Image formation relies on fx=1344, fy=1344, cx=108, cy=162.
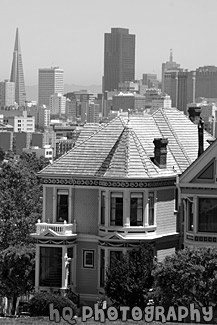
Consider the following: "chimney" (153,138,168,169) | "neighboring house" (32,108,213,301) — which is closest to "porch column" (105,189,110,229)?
"neighboring house" (32,108,213,301)

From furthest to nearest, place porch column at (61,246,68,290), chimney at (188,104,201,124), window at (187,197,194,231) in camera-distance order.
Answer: chimney at (188,104,201,124) → porch column at (61,246,68,290) → window at (187,197,194,231)

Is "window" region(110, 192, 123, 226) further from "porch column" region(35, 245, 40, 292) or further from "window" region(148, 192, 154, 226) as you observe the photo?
"porch column" region(35, 245, 40, 292)

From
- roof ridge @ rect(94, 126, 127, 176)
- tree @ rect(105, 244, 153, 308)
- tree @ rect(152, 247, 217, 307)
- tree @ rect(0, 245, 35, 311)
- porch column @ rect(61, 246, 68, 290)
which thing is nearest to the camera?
tree @ rect(152, 247, 217, 307)

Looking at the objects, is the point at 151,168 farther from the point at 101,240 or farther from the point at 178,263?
the point at 178,263

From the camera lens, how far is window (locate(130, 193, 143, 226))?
39344 mm

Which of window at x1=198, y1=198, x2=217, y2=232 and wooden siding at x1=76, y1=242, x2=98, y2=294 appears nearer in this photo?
window at x1=198, y1=198, x2=217, y2=232

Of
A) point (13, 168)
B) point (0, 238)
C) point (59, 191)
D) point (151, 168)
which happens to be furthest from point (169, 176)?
point (13, 168)

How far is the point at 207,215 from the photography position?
3766cm

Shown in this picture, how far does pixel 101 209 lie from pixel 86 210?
2.38 ft

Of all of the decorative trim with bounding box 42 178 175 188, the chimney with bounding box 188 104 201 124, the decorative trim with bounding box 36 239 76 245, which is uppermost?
→ the chimney with bounding box 188 104 201 124

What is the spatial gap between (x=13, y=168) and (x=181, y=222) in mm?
13419

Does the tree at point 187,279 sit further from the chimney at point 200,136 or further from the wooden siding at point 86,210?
the chimney at point 200,136

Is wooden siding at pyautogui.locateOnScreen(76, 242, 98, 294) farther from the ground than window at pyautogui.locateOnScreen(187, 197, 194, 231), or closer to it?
closer to it

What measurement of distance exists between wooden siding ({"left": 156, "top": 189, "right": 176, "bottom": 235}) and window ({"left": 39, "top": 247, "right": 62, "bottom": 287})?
3.10m
